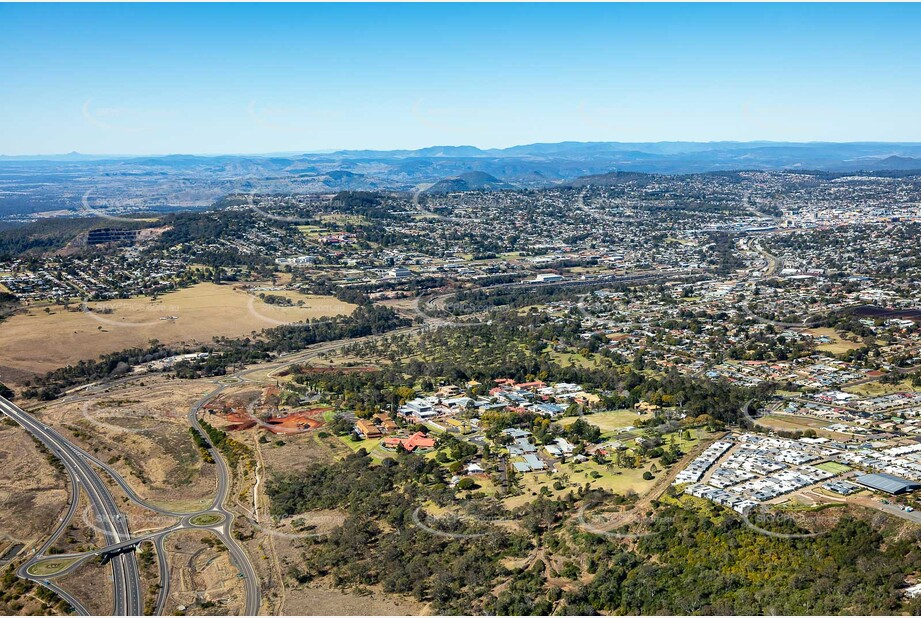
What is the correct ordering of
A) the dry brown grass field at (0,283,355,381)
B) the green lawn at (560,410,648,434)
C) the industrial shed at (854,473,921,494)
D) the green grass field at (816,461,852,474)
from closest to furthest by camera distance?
the industrial shed at (854,473,921,494) → the green grass field at (816,461,852,474) → the green lawn at (560,410,648,434) → the dry brown grass field at (0,283,355,381)

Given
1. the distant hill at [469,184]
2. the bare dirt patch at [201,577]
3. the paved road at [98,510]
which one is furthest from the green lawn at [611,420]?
the distant hill at [469,184]

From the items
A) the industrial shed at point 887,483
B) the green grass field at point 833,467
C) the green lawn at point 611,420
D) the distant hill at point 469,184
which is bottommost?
the green lawn at point 611,420

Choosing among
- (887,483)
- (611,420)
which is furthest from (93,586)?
(887,483)

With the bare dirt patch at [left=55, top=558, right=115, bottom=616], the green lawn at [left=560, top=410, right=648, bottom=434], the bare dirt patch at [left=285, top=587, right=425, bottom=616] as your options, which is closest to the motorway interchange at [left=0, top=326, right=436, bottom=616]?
the bare dirt patch at [left=55, top=558, right=115, bottom=616]

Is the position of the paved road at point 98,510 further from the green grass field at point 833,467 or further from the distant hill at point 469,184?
the distant hill at point 469,184

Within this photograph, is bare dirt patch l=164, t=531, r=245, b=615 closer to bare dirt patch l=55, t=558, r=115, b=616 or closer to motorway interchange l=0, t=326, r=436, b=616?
motorway interchange l=0, t=326, r=436, b=616

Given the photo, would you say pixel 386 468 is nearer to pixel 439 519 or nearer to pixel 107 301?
pixel 439 519
